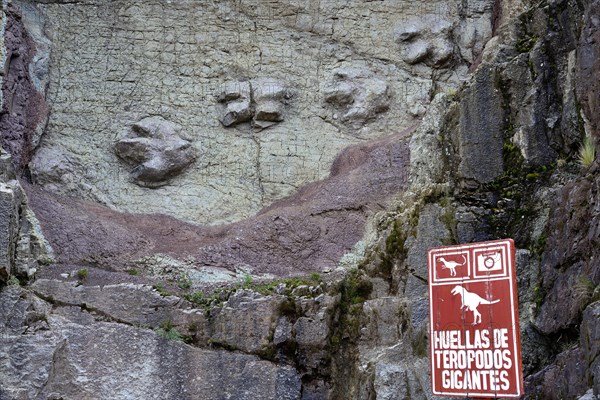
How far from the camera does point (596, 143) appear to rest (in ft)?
38.0

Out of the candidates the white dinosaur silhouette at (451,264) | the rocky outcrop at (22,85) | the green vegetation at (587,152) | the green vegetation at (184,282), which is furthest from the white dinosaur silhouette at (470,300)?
the rocky outcrop at (22,85)

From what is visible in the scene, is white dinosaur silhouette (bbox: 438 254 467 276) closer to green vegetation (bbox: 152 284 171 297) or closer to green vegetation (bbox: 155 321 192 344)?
green vegetation (bbox: 155 321 192 344)

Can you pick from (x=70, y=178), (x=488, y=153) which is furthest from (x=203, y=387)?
(x=70, y=178)

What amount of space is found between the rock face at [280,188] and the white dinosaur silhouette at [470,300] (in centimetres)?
126

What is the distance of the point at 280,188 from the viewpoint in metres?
21.4

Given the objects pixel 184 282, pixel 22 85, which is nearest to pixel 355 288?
pixel 184 282

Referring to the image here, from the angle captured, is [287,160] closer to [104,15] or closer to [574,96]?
[104,15]

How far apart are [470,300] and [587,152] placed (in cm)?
341

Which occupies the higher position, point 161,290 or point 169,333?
point 161,290

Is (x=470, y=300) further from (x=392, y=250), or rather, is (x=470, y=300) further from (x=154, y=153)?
(x=154, y=153)

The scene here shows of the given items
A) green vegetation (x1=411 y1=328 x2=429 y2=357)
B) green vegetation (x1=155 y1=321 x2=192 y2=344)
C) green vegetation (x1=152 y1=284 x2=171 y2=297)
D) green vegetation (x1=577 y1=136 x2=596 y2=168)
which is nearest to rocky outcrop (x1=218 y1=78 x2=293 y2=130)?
green vegetation (x1=152 y1=284 x2=171 y2=297)

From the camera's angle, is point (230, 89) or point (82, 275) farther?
point (230, 89)

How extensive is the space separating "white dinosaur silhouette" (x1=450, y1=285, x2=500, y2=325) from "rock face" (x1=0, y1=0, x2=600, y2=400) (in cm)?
126

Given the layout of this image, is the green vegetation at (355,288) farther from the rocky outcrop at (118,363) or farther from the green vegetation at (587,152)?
the green vegetation at (587,152)
